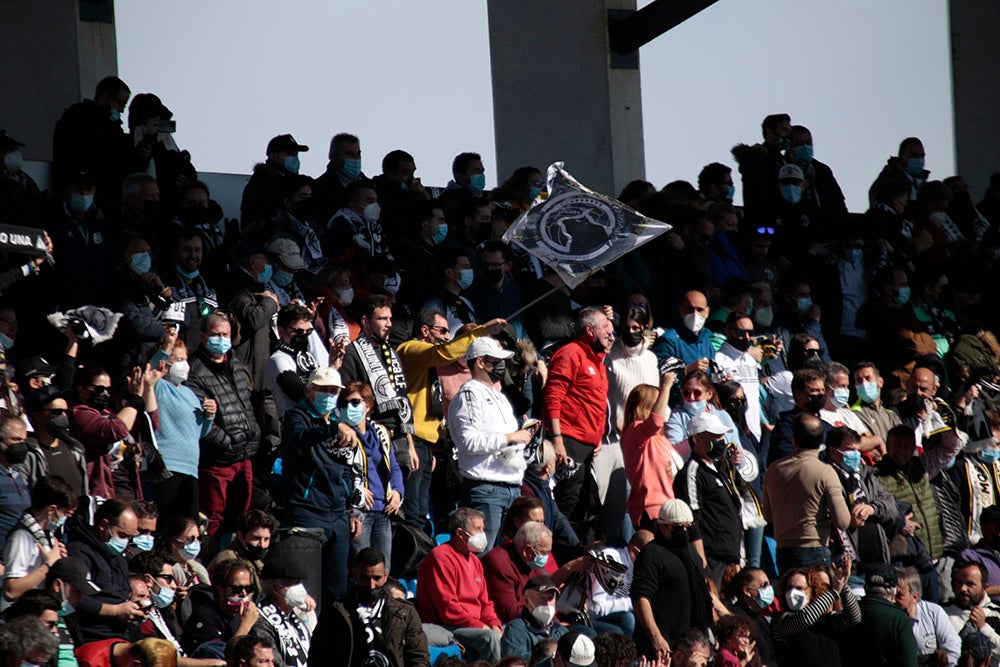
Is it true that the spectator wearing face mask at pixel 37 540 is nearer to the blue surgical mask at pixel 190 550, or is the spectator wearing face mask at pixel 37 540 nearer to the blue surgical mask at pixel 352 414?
the blue surgical mask at pixel 190 550

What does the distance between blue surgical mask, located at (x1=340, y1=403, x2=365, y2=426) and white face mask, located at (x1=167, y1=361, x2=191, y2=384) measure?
107cm

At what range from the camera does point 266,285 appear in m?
14.8

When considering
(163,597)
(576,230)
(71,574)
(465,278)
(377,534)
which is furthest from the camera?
(465,278)

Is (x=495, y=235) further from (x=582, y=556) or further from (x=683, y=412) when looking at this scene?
(x=582, y=556)

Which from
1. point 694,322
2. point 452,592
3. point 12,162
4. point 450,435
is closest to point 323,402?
point 450,435

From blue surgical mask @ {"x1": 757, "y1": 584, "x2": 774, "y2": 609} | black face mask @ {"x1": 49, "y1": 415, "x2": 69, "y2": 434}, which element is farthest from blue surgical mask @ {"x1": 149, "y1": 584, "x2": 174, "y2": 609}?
blue surgical mask @ {"x1": 757, "y1": 584, "x2": 774, "y2": 609}

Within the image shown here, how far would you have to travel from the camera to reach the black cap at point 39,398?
1225 centimetres

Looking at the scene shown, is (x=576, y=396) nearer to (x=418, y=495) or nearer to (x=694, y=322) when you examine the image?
(x=418, y=495)

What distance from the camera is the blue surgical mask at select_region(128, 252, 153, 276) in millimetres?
13906

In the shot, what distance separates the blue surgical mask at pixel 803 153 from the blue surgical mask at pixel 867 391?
3.06m

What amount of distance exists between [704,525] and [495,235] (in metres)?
3.60

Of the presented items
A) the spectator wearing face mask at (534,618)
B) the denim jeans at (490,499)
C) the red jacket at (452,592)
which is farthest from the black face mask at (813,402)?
the red jacket at (452,592)

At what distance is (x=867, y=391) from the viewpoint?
1636 centimetres

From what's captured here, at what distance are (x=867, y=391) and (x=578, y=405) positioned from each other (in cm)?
311
